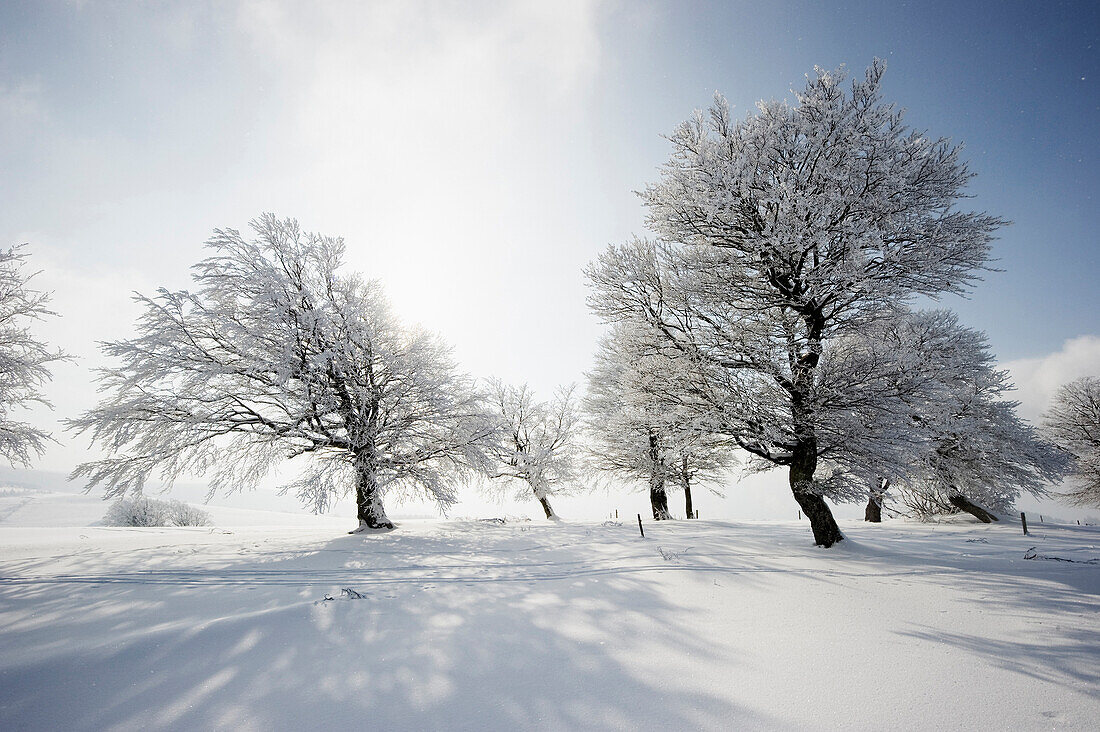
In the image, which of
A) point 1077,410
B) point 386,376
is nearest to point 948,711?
point 386,376

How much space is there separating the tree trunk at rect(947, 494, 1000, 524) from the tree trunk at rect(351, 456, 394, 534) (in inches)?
896

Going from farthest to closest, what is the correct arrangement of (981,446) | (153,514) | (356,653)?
1. (153,514)
2. (981,446)
3. (356,653)

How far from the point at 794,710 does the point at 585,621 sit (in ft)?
7.03

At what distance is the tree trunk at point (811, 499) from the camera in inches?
360

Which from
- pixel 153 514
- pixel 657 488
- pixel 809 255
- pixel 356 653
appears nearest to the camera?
pixel 356 653

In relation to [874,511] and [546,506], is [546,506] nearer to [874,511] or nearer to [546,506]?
[546,506]

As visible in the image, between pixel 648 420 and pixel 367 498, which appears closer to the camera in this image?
pixel 648 420

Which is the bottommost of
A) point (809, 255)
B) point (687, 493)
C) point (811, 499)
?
point (687, 493)

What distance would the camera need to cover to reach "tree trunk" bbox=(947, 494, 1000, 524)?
16.9 metres

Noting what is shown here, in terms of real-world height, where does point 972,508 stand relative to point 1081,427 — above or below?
below

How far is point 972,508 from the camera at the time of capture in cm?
1739

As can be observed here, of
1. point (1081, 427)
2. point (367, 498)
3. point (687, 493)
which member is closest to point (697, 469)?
point (687, 493)

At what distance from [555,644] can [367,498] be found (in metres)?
9.53

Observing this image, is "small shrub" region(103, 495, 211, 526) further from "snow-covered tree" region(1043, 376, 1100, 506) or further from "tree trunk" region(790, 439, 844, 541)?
"snow-covered tree" region(1043, 376, 1100, 506)
